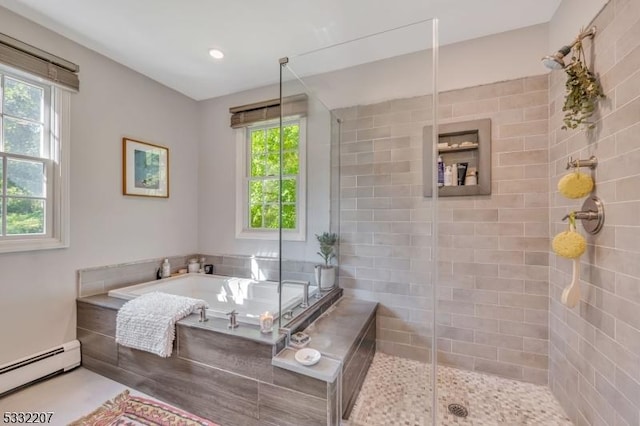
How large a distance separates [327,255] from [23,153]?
250 cm

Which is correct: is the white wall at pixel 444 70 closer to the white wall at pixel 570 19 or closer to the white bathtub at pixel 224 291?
the white wall at pixel 570 19

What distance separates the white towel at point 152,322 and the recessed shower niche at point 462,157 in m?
2.02

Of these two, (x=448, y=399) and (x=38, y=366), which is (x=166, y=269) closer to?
(x=38, y=366)

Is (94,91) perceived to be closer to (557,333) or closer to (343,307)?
(343,307)

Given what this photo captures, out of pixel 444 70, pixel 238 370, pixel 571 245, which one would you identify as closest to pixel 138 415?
pixel 238 370

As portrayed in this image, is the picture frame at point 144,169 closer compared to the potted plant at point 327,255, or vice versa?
the potted plant at point 327,255

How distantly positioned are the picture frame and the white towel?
4.01ft

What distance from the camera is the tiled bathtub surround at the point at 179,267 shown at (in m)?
2.31

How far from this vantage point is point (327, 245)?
2.57 meters

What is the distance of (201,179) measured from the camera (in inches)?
131

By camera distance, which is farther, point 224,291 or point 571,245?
point 224,291

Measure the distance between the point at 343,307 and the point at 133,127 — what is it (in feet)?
8.76

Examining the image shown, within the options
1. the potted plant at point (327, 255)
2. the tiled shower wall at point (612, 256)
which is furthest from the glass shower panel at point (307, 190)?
the tiled shower wall at point (612, 256)

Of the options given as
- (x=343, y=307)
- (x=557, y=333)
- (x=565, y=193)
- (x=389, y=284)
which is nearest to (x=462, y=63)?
(x=565, y=193)
